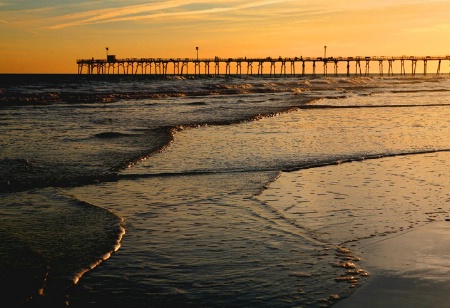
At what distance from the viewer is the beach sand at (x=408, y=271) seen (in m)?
4.90

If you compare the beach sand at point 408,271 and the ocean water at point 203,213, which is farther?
the ocean water at point 203,213

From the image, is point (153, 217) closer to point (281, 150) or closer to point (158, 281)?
point (158, 281)

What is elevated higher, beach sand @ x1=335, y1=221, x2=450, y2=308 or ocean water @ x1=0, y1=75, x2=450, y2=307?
ocean water @ x1=0, y1=75, x2=450, y2=307

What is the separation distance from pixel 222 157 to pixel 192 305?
794 centimetres

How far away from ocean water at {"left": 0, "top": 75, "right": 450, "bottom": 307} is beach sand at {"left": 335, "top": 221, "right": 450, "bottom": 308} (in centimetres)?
18

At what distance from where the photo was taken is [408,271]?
18.4 feet

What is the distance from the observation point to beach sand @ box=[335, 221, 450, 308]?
490cm

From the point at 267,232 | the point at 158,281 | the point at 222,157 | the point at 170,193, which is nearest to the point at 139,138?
the point at 222,157

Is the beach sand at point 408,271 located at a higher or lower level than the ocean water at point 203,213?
lower

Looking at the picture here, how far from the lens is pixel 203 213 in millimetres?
7738

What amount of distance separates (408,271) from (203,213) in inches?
115

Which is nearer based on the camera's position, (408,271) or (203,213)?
(408,271)

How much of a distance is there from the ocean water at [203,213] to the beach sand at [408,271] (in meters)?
0.18

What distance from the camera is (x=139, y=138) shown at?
52.9ft
